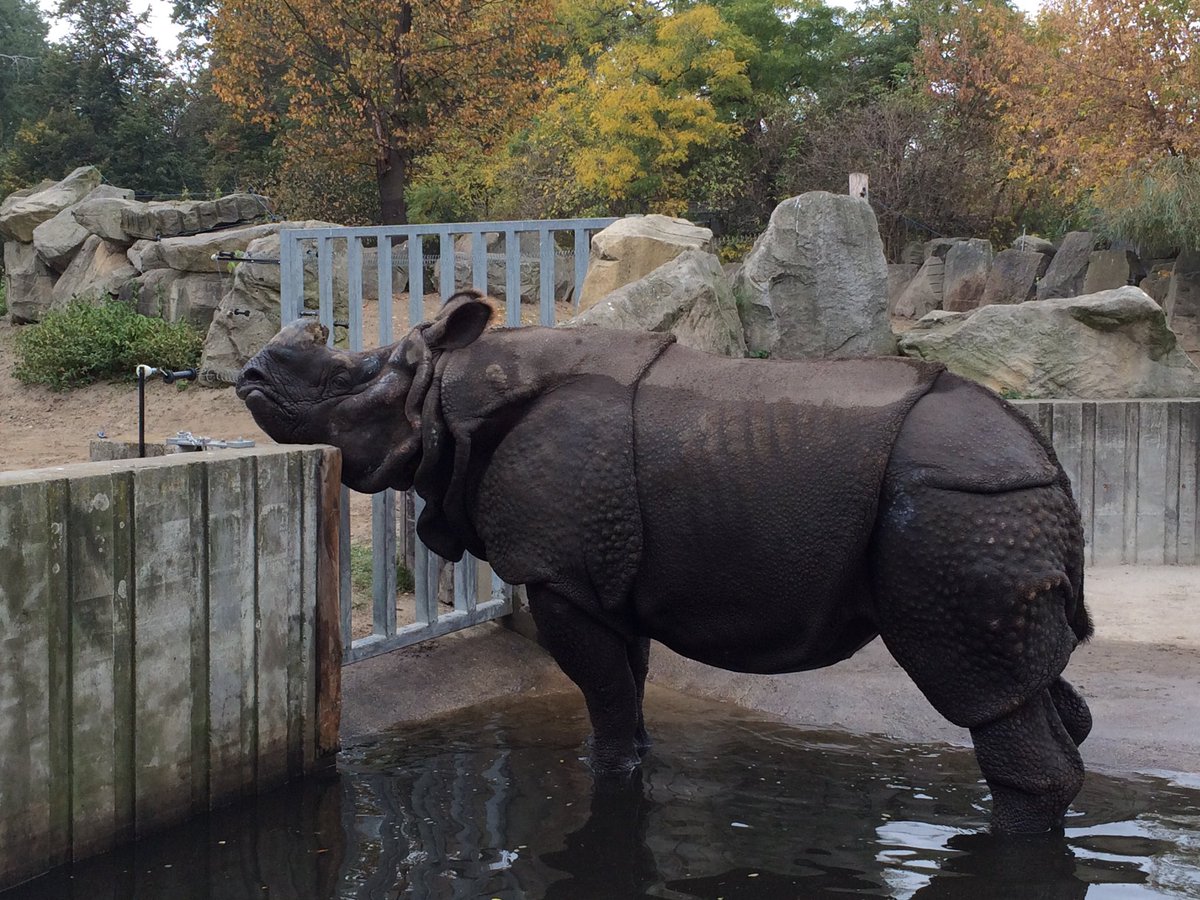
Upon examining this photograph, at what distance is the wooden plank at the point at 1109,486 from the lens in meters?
9.82

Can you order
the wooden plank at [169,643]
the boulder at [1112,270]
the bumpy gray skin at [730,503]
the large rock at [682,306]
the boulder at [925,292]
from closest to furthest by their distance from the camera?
the bumpy gray skin at [730,503]
the wooden plank at [169,643]
the large rock at [682,306]
the boulder at [1112,270]
the boulder at [925,292]

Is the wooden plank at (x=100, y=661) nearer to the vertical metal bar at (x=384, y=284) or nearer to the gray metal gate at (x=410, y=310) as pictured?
the gray metal gate at (x=410, y=310)

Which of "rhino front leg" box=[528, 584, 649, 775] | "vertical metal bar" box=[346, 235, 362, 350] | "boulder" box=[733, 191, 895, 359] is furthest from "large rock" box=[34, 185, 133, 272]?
"rhino front leg" box=[528, 584, 649, 775]

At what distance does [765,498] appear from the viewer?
4770 mm

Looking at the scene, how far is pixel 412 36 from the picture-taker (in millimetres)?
22344

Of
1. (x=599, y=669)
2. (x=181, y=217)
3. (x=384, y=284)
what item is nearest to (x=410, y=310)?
(x=384, y=284)

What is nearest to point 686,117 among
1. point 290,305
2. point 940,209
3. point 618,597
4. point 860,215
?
point 940,209

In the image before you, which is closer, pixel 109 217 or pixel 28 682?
pixel 28 682

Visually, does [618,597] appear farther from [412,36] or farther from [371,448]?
[412,36]

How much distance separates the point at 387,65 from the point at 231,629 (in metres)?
18.8

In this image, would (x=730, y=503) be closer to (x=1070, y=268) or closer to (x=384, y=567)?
(x=384, y=567)

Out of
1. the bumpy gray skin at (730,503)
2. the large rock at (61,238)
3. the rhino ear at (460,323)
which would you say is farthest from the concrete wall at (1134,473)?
the large rock at (61,238)

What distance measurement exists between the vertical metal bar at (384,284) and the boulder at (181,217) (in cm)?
1457

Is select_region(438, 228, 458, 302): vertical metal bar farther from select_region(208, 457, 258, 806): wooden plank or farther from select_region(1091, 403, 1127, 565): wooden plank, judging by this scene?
select_region(1091, 403, 1127, 565): wooden plank
